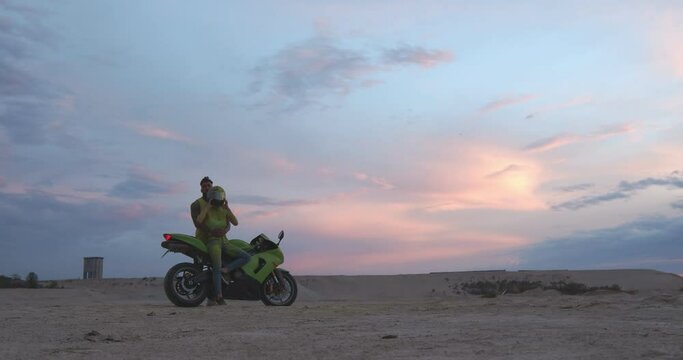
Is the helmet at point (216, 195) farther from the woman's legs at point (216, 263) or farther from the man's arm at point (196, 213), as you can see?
the woman's legs at point (216, 263)

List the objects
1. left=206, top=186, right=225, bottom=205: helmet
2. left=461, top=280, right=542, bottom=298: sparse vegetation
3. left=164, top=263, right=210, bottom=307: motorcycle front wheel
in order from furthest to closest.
A: left=461, top=280, right=542, bottom=298: sparse vegetation
left=206, top=186, right=225, bottom=205: helmet
left=164, top=263, right=210, bottom=307: motorcycle front wheel

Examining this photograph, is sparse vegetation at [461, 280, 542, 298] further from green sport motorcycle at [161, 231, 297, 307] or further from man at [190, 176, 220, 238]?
man at [190, 176, 220, 238]

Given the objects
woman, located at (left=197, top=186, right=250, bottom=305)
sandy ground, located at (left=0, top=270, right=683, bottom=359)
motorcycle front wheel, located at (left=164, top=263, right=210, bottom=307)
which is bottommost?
sandy ground, located at (left=0, top=270, right=683, bottom=359)

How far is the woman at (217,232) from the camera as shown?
10.4 meters

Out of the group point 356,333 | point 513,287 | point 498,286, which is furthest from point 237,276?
point 498,286

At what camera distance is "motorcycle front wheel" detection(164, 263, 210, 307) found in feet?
32.8

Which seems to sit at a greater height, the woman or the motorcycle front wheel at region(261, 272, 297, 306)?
the woman

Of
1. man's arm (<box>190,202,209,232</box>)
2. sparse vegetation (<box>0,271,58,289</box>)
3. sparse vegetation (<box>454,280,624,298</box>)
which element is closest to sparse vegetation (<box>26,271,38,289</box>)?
sparse vegetation (<box>0,271,58,289</box>)

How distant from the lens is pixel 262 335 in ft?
20.2

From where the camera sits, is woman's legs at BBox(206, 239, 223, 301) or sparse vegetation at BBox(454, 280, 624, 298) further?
sparse vegetation at BBox(454, 280, 624, 298)

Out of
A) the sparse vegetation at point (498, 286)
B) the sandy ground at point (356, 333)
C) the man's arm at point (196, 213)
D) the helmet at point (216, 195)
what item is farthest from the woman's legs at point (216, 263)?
the sparse vegetation at point (498, 286)

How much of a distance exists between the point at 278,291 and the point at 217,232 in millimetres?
1682

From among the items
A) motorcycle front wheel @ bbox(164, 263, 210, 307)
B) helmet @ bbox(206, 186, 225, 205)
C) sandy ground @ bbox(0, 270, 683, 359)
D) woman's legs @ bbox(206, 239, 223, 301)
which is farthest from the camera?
helmet @ bbox(206, 186, 225, 205)

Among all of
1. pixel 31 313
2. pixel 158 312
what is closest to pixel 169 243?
pixel 158 312
